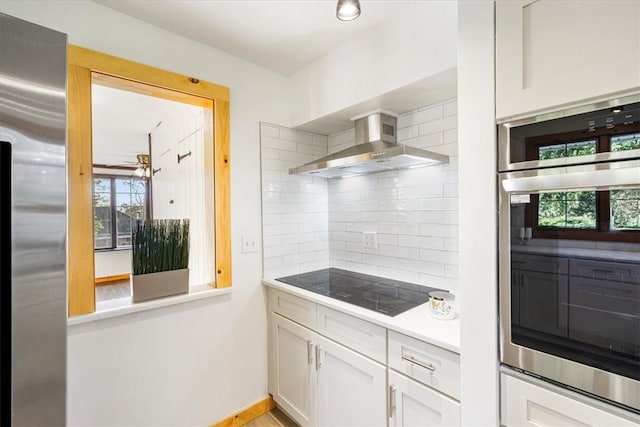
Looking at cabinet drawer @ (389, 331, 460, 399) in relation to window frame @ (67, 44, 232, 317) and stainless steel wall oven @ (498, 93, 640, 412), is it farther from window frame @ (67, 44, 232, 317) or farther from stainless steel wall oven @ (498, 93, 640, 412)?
window frame @ (67, 44, 232, 317)

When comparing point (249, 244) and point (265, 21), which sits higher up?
point (265, 21)

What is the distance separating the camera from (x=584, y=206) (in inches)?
30.8

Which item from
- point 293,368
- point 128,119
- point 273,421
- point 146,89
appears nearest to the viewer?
point 146,89

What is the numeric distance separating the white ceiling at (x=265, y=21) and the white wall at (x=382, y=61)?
0.05 metres

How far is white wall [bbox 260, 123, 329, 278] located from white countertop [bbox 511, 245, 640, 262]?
1.57 meters

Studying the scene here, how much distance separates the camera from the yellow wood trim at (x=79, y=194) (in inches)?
53.9

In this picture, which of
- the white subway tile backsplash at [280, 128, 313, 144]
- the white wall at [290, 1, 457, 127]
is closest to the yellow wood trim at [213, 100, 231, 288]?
the white subway tile backsplash at [280, 128, 313, 144]

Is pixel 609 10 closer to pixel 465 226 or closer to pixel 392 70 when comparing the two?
pixel 465 226

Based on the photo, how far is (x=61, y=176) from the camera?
2.31ft

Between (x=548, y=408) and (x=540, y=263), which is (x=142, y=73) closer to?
(x=540, y=263)

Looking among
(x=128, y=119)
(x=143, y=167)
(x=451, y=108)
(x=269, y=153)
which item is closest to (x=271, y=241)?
(x=269, y=153)

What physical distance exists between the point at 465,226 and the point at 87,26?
1.98 meters

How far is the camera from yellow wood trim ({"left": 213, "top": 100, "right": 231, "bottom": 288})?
6.10ft

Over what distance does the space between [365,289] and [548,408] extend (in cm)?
103
